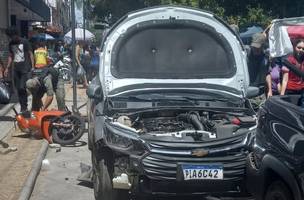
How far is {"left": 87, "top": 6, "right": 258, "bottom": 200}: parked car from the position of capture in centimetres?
597

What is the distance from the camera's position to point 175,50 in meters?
7.53

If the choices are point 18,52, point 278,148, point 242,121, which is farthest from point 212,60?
→ point 18,52

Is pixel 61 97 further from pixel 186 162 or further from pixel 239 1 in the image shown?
pixel 239 1

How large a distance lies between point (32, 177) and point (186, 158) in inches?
102

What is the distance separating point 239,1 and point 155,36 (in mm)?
18339

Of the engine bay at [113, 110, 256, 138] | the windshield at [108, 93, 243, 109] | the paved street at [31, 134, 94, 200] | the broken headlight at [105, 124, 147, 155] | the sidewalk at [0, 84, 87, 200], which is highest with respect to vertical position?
the windshield at [108, 93, 243, 109]

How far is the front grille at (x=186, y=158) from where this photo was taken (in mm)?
5914

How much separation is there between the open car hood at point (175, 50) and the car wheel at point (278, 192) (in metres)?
2.48

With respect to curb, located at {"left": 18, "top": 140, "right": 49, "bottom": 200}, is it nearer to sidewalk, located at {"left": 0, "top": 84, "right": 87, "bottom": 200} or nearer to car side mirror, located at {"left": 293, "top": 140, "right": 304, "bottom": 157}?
sidewalk, located at {"left": 0, "top": 84, "right": 87, "bottom": 200}

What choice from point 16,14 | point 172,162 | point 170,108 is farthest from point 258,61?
point 16,14

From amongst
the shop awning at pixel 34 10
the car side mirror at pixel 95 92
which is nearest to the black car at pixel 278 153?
the car side mirror at pixel 95 92

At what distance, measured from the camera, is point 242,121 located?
6426 mm

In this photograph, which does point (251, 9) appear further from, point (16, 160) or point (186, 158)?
point (186, 158)

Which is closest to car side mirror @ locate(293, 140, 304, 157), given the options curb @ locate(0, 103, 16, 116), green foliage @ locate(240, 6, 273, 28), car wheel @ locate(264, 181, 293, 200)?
car wheel @ locate(264, 181, 293, 200)
